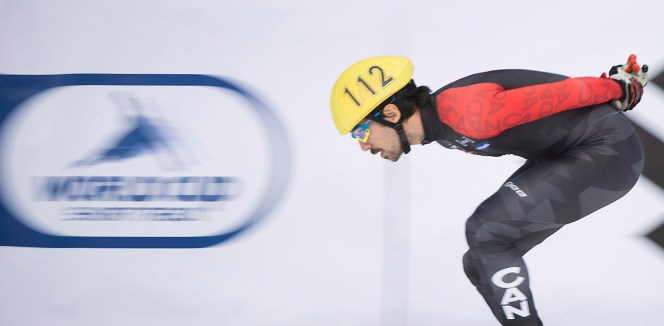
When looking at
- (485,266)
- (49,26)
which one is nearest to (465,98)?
(485,266)

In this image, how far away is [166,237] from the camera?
3.73 meters

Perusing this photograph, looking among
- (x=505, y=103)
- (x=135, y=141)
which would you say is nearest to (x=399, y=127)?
(x=505, y=103)

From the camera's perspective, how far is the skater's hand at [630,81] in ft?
8.75

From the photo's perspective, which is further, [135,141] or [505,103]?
[135,141]

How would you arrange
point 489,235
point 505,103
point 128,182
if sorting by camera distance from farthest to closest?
1. point 128,182
2. point 489,235
3. point 505,103

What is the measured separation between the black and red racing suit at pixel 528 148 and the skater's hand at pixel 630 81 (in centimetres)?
4

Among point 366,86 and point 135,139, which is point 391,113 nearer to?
point 366,86

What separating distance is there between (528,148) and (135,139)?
2076 millimetres

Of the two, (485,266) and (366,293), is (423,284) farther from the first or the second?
(485,266)

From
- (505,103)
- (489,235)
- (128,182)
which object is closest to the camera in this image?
(505,103)

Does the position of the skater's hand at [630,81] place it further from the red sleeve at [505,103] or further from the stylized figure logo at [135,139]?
the stylized figure logo at [135,139]

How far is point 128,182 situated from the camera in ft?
12.3

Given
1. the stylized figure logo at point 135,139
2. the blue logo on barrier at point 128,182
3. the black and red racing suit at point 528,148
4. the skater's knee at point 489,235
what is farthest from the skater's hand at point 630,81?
the stylized figure logo at point 135,139

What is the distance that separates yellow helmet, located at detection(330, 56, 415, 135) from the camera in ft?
8.45
